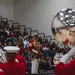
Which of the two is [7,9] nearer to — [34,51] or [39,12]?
[39,12]

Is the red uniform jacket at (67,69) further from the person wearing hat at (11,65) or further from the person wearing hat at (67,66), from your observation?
the person wearing hat at (11,65)

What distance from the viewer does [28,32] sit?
15.4 meters

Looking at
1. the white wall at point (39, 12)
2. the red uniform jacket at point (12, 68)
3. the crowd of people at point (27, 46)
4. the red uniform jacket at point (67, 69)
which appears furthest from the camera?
the white wall at point (39, 12)

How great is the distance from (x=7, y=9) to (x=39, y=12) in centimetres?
207

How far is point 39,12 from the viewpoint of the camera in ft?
50.2

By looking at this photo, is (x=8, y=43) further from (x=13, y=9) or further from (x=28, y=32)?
(x=13, y=9)

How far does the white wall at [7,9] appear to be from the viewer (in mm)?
15750

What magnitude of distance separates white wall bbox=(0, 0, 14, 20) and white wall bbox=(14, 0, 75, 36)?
0.27 meters

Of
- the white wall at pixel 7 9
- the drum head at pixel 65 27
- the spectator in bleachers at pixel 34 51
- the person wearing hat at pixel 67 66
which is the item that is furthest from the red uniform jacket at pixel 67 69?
the white wall at pixel 7 9

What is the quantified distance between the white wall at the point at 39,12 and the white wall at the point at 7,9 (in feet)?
0.88

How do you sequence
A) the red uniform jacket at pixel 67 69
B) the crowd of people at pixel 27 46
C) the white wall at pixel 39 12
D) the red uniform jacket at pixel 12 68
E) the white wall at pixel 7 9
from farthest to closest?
the white wall at pixel 7 9
the white wall at pixel 39 12
the crowd of people at pixel 27 46
the red uniform jacket at pixel 12 68
the red uniform jacket at pixel 67 69

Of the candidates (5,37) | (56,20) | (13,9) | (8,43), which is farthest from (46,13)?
(56,20)

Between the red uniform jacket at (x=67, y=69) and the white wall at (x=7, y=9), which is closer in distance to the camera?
the red uniform jacket at (x=67, y=69)

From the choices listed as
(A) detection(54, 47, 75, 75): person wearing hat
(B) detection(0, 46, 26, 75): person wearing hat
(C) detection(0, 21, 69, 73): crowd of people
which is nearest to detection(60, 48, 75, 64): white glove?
(A) detection(54, 47, 75, 75): person wearing hat
